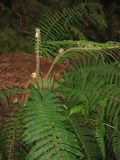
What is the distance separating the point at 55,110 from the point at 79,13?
191cm

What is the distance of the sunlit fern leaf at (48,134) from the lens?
2107 millimetres

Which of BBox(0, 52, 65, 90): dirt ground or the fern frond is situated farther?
BBox(0, 52, 65, 90): dirt ground

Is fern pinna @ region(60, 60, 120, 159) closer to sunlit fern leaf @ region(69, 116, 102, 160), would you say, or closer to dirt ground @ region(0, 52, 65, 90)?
sunlit fern leaf @ region(69, 116, 102, 160)

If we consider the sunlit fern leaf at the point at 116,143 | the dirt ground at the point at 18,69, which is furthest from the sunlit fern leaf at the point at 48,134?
the dirt ground at the point at 18,69

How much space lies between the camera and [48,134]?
7.11ft

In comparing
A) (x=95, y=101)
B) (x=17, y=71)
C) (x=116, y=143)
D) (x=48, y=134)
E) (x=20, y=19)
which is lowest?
(x=116, y=143)

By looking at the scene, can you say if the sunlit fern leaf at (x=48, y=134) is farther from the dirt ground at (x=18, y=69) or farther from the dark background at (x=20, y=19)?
the dark background at (x=20, y=19)

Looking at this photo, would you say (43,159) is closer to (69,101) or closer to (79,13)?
(69,101)

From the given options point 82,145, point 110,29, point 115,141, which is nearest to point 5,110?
point 82,145

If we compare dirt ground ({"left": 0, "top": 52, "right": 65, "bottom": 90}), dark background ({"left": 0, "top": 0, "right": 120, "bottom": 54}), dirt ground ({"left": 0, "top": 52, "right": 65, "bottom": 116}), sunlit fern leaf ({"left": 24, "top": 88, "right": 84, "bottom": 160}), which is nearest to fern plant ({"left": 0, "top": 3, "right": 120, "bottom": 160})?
sunlit fern leaf ({"left": 24, "top": 88, "right": 84, "bottom": 160})

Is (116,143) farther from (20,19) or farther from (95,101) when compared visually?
(20,19)

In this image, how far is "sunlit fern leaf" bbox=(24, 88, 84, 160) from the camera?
2.11 metres

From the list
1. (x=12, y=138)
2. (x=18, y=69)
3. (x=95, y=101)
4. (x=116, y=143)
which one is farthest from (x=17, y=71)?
(x=116, y=143)

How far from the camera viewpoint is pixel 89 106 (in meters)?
2.44
